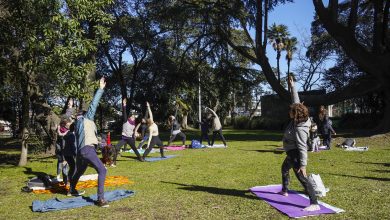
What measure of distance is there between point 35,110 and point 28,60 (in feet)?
17.2

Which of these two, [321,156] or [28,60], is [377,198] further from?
[28,60]

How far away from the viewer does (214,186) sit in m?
9.64

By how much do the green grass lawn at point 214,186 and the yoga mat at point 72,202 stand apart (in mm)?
178

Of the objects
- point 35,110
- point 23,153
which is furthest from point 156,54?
point 23,153

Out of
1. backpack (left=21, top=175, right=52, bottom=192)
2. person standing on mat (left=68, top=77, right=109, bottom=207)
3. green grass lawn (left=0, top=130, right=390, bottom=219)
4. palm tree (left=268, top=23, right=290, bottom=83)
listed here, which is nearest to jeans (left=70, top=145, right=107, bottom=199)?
person standing on mat (left=68, top=77, right=109, bottom=207)

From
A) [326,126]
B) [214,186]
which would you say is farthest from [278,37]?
[214,186]

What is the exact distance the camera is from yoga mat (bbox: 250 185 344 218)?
695cm

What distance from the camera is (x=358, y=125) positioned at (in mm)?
42062

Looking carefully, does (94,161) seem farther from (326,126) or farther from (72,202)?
(326,126)

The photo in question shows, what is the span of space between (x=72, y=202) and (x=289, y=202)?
4229 millimetres

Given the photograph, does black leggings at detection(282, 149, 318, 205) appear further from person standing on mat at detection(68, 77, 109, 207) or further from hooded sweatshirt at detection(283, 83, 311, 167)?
person standing on mat at detection(68, 77, 109, 207)

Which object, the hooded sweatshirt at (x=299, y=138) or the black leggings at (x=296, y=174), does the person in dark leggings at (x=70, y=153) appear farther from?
the hooded sweatshirt at (x=299, y=138)

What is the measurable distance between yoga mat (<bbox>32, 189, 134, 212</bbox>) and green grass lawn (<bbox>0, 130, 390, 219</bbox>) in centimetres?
18

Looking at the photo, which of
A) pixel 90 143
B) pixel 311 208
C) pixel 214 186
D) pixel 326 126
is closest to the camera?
pixel 311 208
